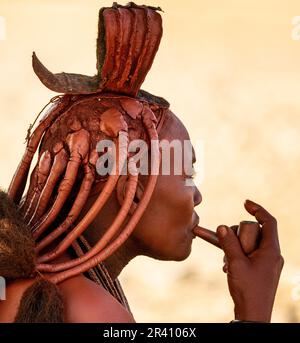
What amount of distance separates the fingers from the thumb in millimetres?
118

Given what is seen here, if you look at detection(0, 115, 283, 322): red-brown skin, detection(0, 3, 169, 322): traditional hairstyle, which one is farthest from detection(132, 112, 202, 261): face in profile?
detection(0, 3, 169, 322): traditional hairstyle

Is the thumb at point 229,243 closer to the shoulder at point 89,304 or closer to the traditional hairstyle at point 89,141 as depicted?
the traditional hairstyle at point 89,141

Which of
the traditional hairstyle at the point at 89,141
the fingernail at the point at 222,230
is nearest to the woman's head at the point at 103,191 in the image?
the traditional hairstyle at the point at 89,141

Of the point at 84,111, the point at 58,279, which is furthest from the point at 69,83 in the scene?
the point at 58,279

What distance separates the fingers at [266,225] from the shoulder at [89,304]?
79 cm

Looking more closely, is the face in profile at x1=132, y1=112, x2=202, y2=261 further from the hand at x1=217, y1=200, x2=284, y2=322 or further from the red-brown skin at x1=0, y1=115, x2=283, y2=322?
the hand at x1=217, y1=200, x2=284, y2=322

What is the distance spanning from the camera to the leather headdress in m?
5.49

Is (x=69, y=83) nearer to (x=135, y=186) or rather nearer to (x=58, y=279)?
(x=135, y=186)

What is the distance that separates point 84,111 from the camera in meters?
5.57

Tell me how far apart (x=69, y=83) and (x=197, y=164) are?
30.6 inches

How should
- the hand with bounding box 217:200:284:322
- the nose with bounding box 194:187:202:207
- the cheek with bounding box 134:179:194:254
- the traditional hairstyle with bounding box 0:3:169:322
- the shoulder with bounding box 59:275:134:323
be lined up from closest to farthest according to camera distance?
the shoulder with bounding box 59:275:134:323, the traditional hairstyle with bounding box 0:3:169:322, the hand with bounding box 217:200:284:322, the cheek with bounding box 134:179:194:254, the nose with bounding box 194:187:202:207

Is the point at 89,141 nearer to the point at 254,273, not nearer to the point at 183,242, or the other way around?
the point at 183,242

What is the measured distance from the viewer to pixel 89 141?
5504 mm
